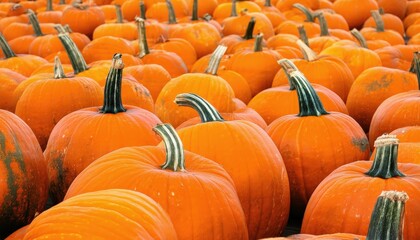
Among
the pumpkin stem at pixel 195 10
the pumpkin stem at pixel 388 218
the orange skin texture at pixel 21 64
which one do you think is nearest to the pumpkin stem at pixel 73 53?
the orange skin texture at pixel 21 64

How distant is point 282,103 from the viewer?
3232mm

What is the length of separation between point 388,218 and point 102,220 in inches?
22.7

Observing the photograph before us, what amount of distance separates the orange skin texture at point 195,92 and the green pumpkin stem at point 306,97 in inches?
17.6

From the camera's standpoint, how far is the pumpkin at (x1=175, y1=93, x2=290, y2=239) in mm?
2238

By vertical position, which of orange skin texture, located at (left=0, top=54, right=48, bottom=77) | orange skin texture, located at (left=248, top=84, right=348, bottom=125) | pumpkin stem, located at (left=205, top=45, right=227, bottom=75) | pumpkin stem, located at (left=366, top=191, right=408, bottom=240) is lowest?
orange skin texture, located at (left=0, top=54, right=48, bottom=77)

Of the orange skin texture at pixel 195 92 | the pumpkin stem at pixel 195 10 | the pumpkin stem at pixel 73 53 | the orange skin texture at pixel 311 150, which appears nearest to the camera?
the orange skin texture at pixel 311 150

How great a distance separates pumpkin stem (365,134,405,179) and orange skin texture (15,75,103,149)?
1.42 meters

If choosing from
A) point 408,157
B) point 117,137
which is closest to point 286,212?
point 408,157

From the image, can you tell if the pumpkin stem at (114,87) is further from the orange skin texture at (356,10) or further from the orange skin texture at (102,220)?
the orange skin texture at (356,10)

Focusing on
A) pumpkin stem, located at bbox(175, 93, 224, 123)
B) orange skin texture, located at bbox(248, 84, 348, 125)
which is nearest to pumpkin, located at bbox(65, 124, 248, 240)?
pumpkin stem, located at bbox(175, 93, 224, 123)

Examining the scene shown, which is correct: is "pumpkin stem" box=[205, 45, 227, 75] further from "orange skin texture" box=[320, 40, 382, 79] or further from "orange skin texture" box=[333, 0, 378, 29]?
"orange skin texture" box=[333, 0, 378, 29]

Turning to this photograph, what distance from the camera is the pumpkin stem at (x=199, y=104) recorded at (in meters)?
2.35

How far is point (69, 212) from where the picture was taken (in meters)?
1.47

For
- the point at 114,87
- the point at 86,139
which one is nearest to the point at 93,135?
the point at 86,139
